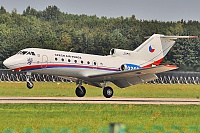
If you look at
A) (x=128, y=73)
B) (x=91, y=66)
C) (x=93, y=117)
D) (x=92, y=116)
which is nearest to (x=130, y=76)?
(x=128, y=73)

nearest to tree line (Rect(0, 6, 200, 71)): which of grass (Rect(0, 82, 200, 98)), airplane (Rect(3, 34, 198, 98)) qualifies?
grass (Rect(0, 82, 200, 98))

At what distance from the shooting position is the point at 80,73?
152ft

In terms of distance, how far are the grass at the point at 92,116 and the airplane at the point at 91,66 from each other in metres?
8.54

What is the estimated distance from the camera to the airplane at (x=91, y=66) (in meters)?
44.8

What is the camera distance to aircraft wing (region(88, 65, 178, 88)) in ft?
146

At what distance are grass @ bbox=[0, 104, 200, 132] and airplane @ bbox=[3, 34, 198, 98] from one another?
8.54 metres

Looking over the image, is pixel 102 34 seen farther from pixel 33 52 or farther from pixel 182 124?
pixel 182 124

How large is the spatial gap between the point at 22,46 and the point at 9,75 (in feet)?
22.6

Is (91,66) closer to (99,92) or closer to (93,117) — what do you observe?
(99,92)

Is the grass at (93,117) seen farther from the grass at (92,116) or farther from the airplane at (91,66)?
the airplane at (91,66)

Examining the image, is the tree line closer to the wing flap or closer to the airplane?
the airplane

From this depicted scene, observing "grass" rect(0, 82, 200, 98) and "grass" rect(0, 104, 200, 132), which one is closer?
"grass" rect(0, 104, 200, 132)

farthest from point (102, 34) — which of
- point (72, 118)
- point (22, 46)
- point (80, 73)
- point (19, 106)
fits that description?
point (72, 118)

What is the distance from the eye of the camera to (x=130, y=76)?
4628cm
